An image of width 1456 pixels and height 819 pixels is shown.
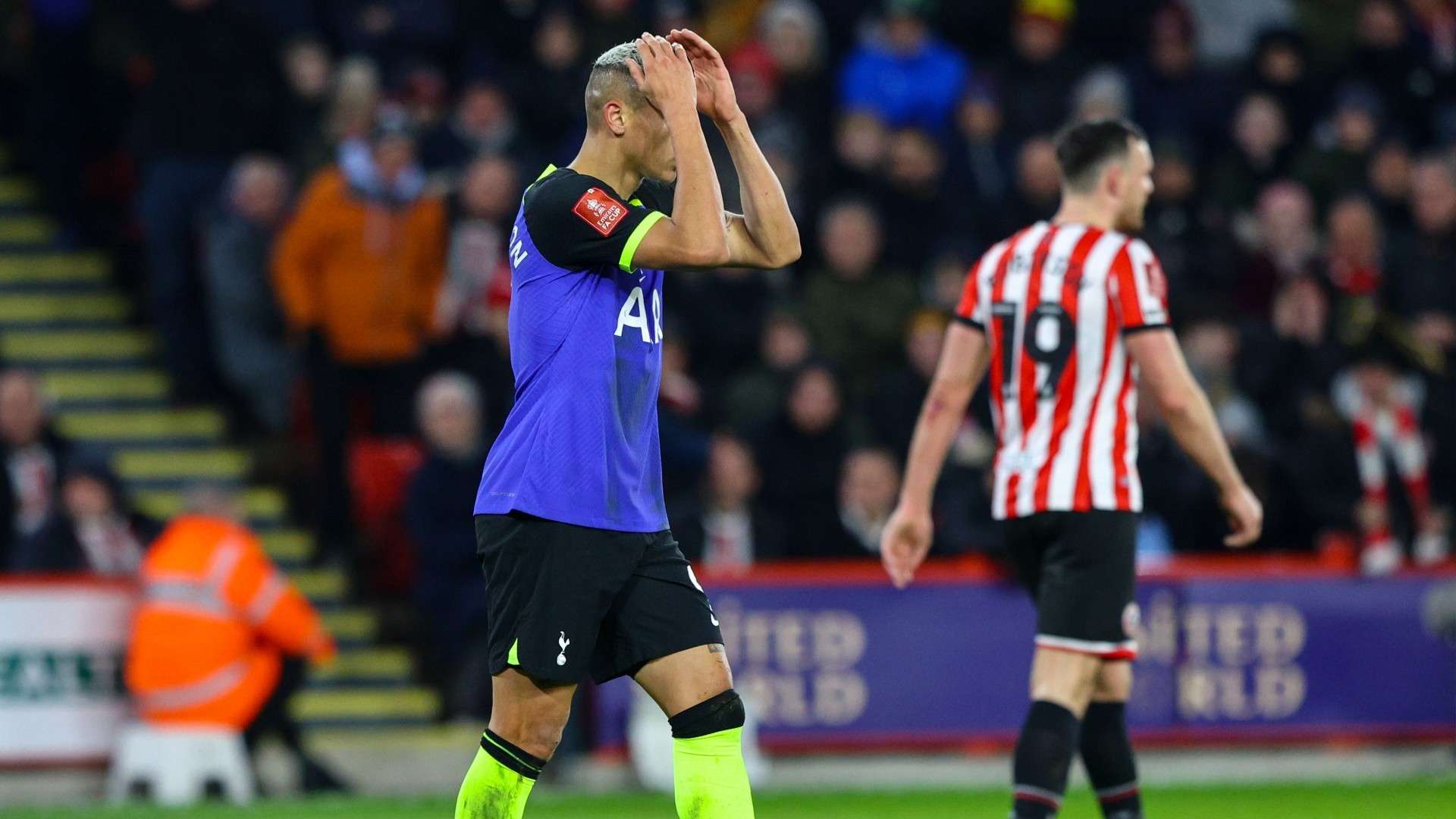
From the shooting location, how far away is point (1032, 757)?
263 inches

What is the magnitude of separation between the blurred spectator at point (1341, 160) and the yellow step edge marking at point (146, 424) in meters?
6.82

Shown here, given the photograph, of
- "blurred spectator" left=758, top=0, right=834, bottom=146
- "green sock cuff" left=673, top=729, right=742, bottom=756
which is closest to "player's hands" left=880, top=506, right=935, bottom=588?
"green sock cuff" left=673, top=729, right=742, bottom=756

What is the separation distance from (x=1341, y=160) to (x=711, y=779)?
10.1 metres

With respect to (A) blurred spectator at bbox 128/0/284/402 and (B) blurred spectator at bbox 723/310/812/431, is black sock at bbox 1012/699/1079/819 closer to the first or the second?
(B) blurred spectator at bbox 723/310/812/431

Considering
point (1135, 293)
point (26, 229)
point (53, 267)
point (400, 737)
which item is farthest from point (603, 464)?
point (26, 229)

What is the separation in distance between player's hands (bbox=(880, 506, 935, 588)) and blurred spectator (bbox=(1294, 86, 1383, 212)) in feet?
27.0

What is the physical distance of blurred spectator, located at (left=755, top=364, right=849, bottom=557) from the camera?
12391 mm

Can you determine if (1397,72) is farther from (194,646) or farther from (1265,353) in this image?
(194,646)

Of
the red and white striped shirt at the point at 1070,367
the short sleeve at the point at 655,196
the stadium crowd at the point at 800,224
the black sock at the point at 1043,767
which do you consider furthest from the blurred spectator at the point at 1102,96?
the short sleeve at the point at 655,196

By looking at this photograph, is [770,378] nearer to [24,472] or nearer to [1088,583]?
[24,472]

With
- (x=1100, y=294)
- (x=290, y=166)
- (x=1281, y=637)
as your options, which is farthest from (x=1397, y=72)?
(x=1100, y=294)

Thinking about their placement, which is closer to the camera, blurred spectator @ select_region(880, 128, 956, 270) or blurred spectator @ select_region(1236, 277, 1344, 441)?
blurred spectator @ select_region(1236, 277, 1344, 441)

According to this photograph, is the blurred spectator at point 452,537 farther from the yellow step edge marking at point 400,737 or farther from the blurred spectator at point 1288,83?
the blurred spectator at point 1288,83

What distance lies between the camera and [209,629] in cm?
1127
